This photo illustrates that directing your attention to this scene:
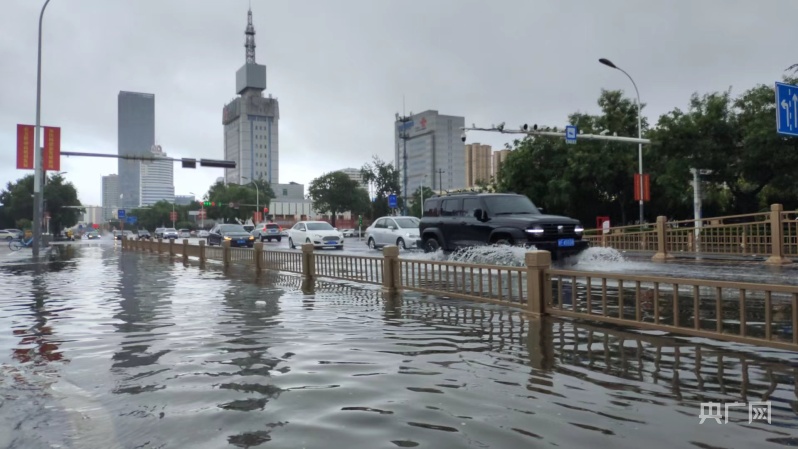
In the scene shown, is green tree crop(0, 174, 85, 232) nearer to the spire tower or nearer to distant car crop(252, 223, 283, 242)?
distant car crop(252, 223, 283, 242)

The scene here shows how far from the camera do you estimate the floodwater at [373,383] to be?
12.3 ft

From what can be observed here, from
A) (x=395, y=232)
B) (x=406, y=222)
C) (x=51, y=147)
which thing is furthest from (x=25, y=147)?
(x=406, y=222)

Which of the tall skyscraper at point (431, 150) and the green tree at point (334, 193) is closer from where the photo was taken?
the green tree at point (334, 193)

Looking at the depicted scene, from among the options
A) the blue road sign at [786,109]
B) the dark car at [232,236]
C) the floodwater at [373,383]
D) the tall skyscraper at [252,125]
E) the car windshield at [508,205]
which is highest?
the tall skyscraper at [252,125]

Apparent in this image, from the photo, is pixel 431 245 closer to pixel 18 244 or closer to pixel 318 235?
pixel 318 235

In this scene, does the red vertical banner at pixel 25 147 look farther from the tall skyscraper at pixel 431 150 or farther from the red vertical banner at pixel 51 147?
the tall skyscraper at pixel 431 150

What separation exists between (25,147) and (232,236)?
11.2 metres

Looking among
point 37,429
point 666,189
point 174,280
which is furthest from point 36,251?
point 666,189

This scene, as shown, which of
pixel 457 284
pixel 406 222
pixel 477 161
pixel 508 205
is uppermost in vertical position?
pixel 477 161

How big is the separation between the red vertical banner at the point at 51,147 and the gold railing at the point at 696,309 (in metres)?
24.2

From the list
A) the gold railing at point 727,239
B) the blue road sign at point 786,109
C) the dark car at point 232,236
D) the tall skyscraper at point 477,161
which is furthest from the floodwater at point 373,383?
the tall skyscraper at point 477,161

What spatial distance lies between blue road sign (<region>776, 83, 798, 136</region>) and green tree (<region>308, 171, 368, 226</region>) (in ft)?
200

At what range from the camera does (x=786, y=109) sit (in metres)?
11.7

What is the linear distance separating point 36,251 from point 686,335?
1082 inches
